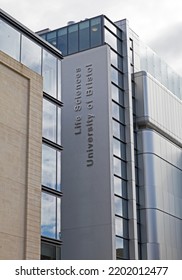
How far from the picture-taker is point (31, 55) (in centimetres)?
3538

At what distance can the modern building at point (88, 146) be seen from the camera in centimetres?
3180

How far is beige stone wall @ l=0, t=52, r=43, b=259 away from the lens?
98.5 feet

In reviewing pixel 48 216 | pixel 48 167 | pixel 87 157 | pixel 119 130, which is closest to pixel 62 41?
pixel 119 130

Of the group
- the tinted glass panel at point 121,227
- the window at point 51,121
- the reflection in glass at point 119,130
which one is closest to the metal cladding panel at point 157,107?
the reflection in glass at point 119,130

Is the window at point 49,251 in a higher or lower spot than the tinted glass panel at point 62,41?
lower

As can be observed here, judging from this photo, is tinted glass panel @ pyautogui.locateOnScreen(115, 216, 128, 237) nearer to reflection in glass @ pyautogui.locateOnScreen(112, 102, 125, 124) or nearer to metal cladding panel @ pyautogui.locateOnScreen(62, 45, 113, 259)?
metal cladding panel @ pyautogui.locateOnScreen(62, 45, 113, 259)

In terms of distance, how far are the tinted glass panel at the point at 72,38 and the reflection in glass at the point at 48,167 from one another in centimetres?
1679

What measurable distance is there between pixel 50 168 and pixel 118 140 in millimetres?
12954

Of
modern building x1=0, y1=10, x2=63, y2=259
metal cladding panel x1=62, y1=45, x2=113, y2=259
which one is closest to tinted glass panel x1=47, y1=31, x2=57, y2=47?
metal cladding panel x1=62, y1=45, x2=113, y2=259

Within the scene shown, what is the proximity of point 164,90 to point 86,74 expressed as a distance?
33.2 ft

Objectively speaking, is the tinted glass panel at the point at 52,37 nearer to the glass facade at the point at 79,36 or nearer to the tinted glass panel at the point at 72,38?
the glass facade at the point at 79,36

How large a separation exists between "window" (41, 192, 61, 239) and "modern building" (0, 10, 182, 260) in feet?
0.21

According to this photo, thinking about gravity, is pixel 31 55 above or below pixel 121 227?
above

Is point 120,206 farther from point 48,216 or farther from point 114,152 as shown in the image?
point 48,216
